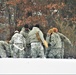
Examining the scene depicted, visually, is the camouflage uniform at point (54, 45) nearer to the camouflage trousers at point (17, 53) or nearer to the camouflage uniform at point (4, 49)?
the camouflage trousers at point (17, 53)

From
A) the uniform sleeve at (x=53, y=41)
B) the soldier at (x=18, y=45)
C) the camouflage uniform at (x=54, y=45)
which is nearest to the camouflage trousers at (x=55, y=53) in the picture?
the camouflage uniform at (x=54, y=45)

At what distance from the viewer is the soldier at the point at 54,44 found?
7.92m

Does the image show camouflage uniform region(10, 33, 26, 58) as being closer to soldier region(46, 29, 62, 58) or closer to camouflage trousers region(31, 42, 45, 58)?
camouflage trousers region(31, 42, 45, 58)

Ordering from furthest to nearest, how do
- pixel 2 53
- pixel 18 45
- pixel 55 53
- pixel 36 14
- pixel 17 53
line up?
pixel 36 14 → pixel 18 45 → pixel 17 53 → pixel 55 53 → pixel 2 53

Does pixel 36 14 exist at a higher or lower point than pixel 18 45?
higher

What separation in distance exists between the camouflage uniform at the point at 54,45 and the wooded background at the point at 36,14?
20.7ft

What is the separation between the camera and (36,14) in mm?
15812

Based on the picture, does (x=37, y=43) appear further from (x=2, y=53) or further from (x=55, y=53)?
(x=2, y=53)

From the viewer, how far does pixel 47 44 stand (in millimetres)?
7953

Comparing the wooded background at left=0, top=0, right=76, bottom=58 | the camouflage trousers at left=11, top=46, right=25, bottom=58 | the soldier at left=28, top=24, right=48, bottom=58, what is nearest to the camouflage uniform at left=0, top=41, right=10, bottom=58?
the camouflage trousers at left=11, top=46, right=25, bottom=58

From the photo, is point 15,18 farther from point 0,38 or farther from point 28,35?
point 28,35

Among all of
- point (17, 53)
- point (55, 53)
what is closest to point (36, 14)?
point (17, 53)

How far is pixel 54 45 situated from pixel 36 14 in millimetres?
7736

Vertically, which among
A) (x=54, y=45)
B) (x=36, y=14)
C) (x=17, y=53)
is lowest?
(x=17, y=53)
